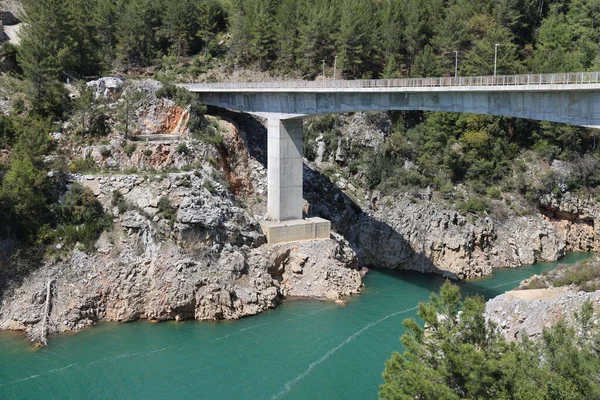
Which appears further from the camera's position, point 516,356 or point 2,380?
point 2,380

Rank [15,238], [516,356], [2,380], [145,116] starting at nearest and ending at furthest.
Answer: [516,356] → [2,380] → [15,238] → [145,116]

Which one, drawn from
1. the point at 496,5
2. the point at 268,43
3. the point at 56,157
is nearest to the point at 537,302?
the point at 56,157

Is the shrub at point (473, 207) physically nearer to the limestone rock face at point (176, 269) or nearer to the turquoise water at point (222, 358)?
the limestone rock face at point (176, 269)

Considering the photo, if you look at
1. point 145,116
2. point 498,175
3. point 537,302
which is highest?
point 145,116

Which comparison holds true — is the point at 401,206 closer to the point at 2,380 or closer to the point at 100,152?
the point at 100,152

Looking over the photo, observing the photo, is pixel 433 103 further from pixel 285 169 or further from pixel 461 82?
pixel 285 169

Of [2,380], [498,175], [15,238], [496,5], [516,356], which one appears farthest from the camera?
[496,5]

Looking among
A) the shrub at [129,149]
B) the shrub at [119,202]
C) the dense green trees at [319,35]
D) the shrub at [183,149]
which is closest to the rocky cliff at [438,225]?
the shrub at [183,149]

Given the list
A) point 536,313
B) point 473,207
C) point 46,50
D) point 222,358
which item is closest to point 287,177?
point 473,207
